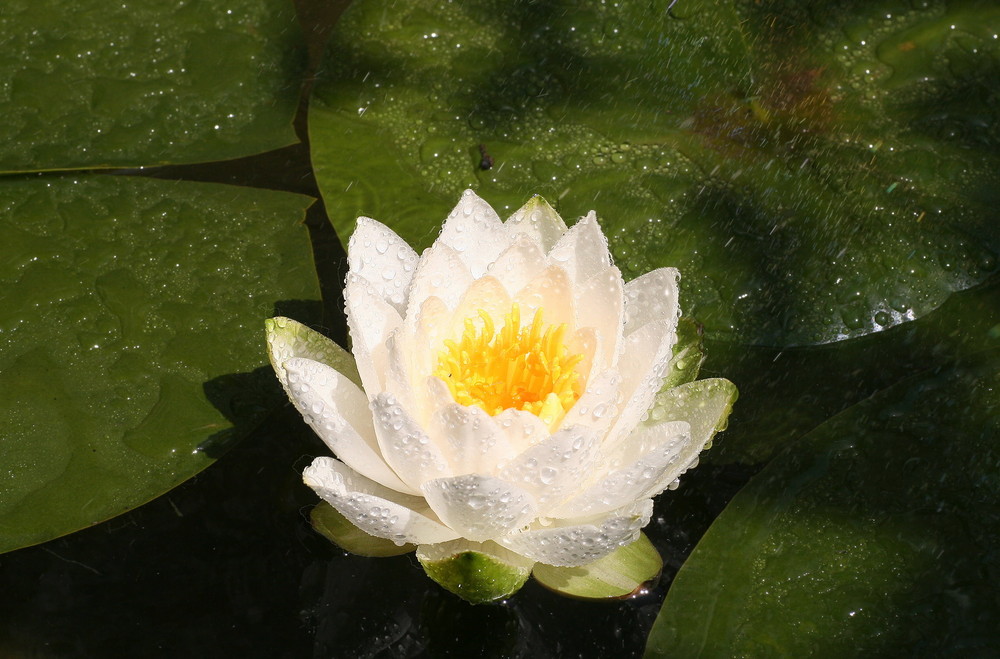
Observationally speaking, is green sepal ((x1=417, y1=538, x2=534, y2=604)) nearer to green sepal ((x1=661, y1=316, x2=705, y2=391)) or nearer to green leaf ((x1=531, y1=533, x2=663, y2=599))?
green leaf ((x1=531, y1=533, x2=663, y2=599))

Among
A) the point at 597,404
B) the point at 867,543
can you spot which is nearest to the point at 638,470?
the point at 597,404

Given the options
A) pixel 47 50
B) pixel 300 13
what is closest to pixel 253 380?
pixel 47 50

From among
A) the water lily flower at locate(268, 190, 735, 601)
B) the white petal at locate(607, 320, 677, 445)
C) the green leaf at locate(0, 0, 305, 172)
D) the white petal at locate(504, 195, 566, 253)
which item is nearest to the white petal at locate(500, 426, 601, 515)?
the water lily flower at locate(268, 190, 735, 601)

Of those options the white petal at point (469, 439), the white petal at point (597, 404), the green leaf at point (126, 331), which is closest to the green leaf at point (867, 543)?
the white petal at point (597, 404)

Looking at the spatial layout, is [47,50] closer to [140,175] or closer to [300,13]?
[140,175]

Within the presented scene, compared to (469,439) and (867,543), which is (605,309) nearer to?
(469,439)

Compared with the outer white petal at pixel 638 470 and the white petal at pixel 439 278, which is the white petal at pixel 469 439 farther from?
the white petal at pixel 439 278
